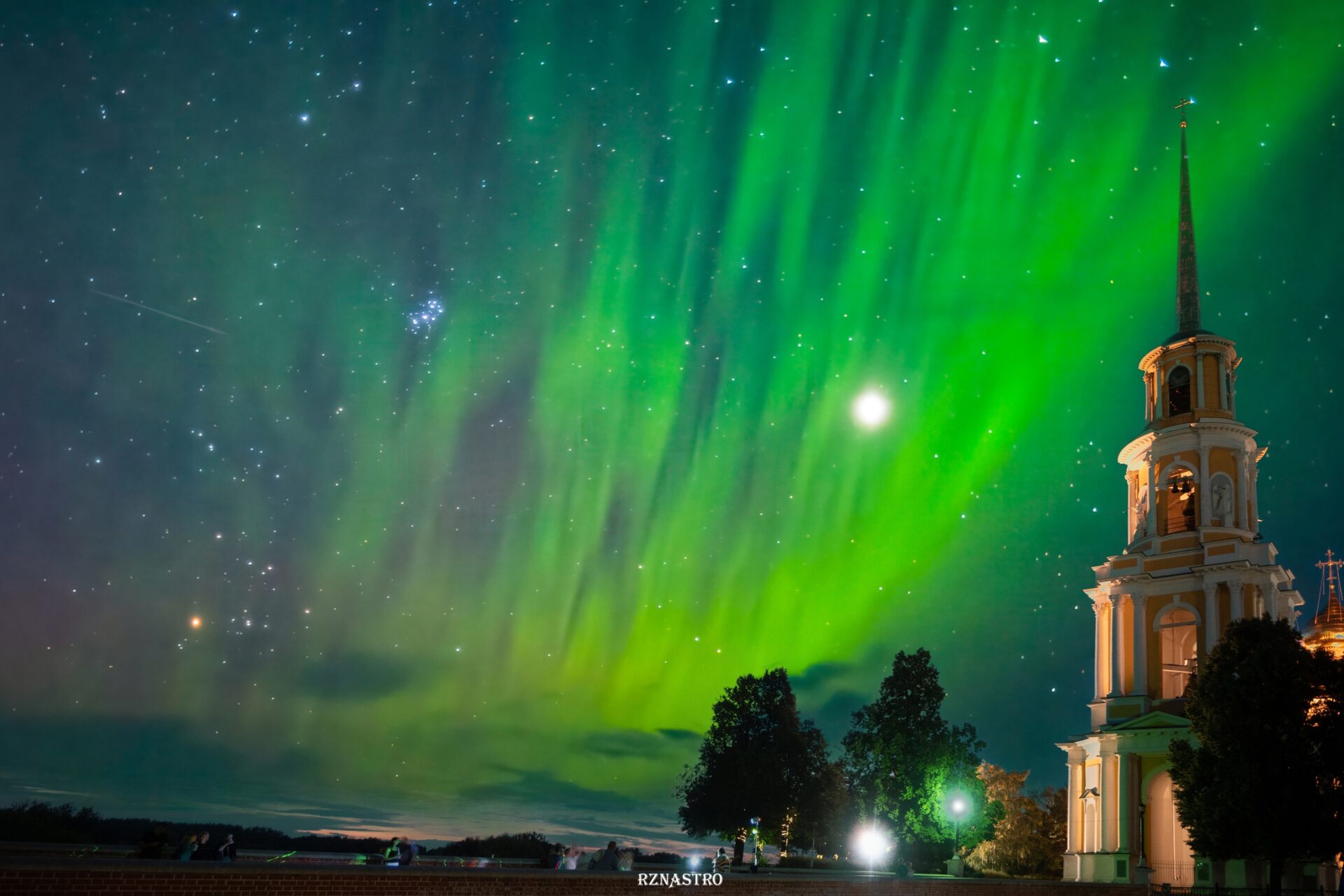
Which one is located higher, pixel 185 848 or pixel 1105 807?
pixel 1105 807

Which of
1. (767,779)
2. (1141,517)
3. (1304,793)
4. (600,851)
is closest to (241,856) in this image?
(600,851)

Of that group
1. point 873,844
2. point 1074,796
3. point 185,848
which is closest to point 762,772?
point 873,844

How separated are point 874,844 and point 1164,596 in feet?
67.6

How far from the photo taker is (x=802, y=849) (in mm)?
67188

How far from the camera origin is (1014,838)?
78.4 meters

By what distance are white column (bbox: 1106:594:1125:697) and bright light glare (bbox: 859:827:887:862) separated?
1457 centimetres

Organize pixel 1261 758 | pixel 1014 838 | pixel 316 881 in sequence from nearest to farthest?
pixel 316 881
pixel 1261 758
pixel 1014 838

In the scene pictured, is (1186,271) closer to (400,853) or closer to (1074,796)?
(1074,796)

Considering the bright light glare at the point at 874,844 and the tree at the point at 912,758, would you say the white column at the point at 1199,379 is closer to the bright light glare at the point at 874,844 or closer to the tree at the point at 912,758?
the tree at the point at 912,758

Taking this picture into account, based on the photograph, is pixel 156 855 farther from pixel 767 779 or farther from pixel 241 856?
pixel 767 779

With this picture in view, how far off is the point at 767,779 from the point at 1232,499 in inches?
1245

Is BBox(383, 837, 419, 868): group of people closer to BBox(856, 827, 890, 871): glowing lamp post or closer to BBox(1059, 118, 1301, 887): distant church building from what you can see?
BBox(856, 827, 890, 871): glowing lamp post

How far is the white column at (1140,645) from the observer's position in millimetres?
51250

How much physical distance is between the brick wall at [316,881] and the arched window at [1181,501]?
37711 mm
